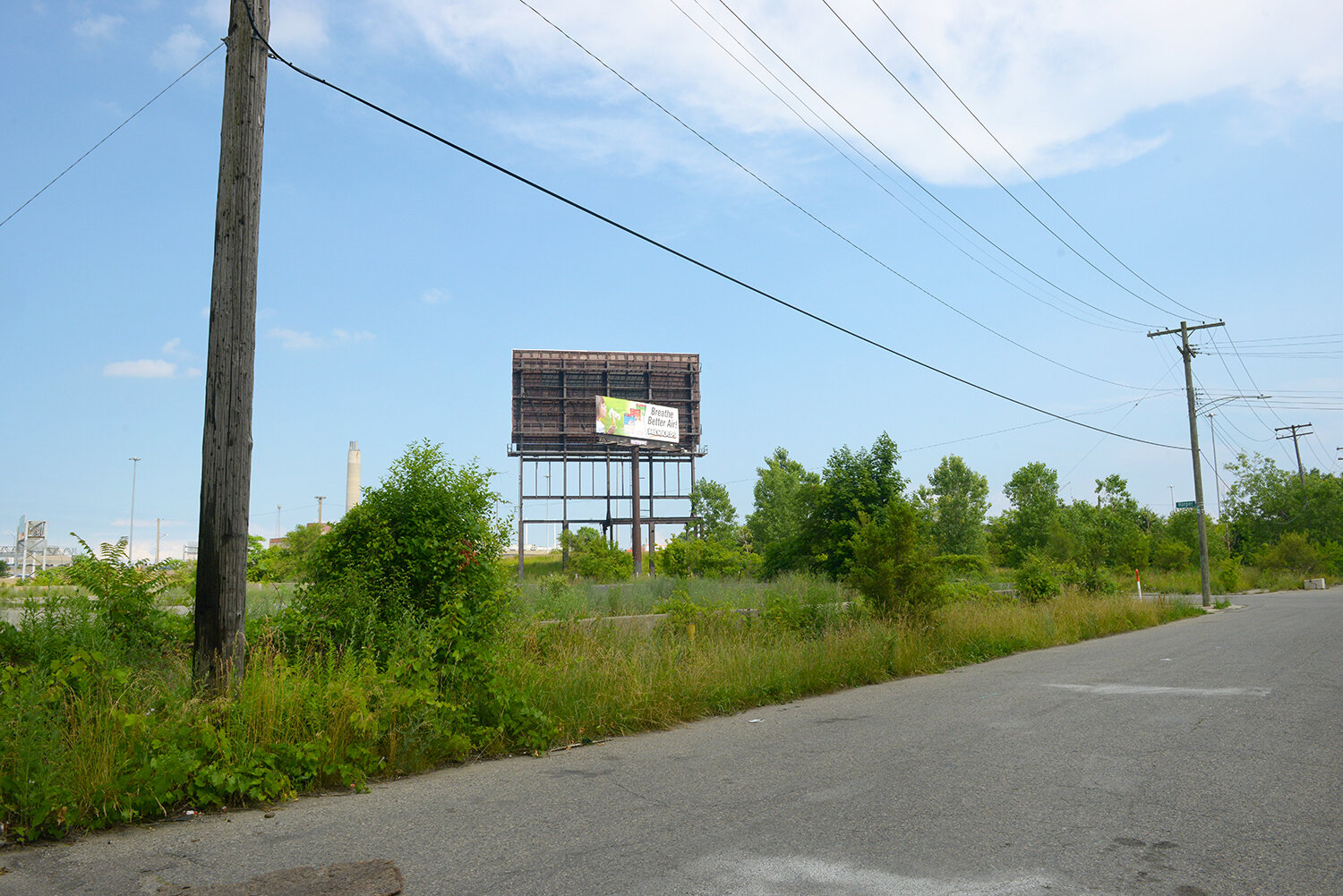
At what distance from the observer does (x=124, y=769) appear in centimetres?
543

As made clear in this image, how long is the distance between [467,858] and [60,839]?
2428mm

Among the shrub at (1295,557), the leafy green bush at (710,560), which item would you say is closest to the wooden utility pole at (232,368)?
the leafy green bush at (710,560)

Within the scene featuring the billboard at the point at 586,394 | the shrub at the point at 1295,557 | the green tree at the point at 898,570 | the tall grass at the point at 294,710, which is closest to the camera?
the tall grass at the point at 294,710

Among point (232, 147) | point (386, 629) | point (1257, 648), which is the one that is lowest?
point (1257, 648)

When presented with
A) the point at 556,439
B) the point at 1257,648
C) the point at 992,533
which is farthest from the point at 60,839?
the point at 992,533

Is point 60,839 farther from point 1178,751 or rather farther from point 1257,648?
point 1257,648

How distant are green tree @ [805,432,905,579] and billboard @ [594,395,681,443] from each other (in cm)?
2672

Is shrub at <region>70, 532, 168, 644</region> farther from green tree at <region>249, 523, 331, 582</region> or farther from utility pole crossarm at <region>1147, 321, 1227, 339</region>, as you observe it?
utility pole crossarm at <region>1147, 321, 1227, 339</region>

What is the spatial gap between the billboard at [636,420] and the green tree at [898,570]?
130 ft

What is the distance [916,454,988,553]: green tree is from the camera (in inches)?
2532

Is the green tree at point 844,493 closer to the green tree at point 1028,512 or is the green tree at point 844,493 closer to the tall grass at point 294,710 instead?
the tall grass at point 294,710

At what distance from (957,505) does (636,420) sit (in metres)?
26.6

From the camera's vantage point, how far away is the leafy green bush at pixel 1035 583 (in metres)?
24.8

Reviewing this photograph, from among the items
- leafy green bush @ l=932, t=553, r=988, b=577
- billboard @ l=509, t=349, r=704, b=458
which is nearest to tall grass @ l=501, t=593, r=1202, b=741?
leafy green bush @ l=932, t=553, r=988, b=577
